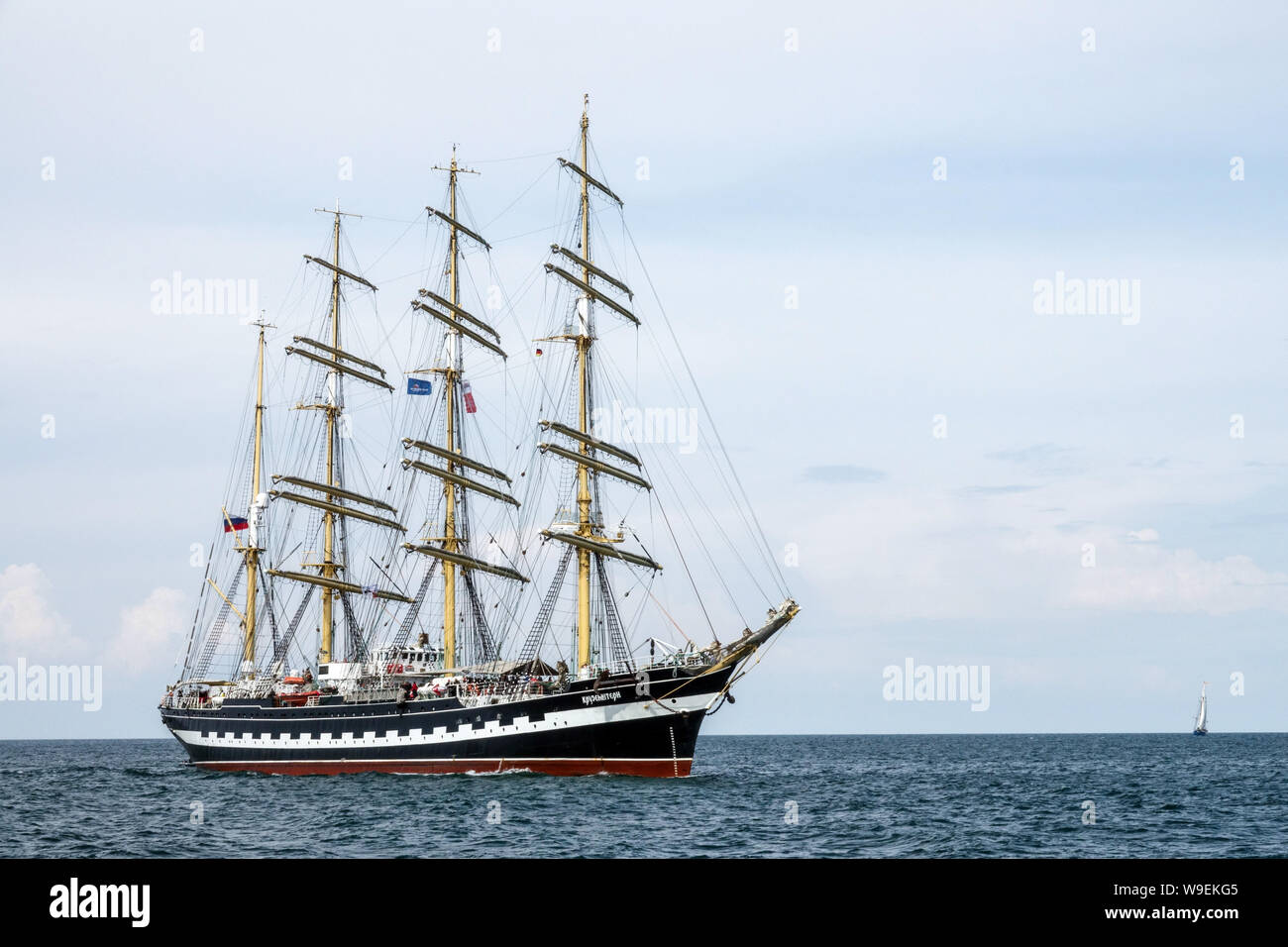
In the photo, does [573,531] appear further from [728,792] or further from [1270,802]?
[1270,802]

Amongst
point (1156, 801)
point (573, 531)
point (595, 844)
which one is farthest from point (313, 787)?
point (1156, 801)

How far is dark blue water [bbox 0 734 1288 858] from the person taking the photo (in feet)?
128

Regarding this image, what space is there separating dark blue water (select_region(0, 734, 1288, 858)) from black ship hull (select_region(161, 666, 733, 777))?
144 cm

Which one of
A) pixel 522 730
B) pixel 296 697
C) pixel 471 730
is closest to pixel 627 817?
pixel 522 730

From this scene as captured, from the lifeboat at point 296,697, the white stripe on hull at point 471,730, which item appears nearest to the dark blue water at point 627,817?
the white stripe on hull at point 471,730

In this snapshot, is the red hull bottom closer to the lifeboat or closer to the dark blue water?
the dark blue water

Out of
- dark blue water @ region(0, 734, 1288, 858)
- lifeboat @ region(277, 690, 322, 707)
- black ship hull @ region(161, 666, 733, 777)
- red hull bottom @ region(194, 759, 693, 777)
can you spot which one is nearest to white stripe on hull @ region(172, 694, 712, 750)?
black ship hull @ region(161, 666, 733, 777)

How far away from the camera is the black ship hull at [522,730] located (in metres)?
62.2

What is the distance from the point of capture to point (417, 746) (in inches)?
2699

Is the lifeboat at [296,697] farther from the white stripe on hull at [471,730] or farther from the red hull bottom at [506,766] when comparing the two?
the red hull bottom at [506,766]

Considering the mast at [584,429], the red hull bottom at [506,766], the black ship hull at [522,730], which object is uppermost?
the mast at [584,429]

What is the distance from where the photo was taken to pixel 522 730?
6425cm

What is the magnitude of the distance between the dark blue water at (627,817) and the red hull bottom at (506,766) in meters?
0.94
